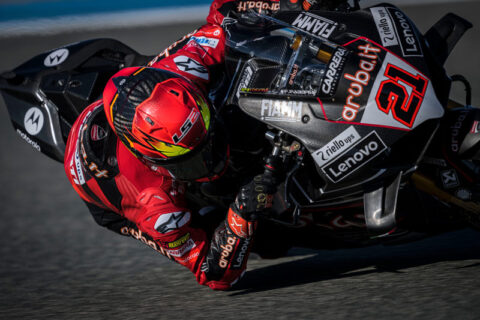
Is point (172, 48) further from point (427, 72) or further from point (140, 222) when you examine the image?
point (427, 72)

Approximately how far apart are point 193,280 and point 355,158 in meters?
1.55

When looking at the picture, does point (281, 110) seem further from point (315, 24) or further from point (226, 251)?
point (226, 251)

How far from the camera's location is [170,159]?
3033mm

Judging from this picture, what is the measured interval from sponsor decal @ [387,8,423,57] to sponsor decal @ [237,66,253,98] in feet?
2.25

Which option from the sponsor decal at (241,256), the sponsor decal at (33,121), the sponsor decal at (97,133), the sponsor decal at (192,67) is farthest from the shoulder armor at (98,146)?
the sponsor decal at (241,256)

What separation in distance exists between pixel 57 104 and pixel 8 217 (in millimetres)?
1699

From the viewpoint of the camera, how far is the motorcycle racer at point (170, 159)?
2.99 metres

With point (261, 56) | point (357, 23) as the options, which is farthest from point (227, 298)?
point (357, 23)

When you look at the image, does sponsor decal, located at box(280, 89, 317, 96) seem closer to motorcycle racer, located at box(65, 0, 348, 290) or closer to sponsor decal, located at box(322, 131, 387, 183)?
sponsor decal, located at box(322, 131, 387, 183)

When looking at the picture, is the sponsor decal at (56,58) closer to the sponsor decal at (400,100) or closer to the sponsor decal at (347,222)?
the sponsor decal at (347,222)

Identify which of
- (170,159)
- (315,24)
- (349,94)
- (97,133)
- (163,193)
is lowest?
(163,193)

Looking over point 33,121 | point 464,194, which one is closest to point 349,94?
point 464,194

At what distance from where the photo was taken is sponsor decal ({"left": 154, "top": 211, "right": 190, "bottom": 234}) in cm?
321

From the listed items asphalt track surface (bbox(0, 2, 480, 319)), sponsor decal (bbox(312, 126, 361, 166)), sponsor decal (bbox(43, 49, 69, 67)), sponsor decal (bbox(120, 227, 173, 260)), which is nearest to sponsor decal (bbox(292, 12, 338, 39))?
sponsor decal (bbox(312, 126, 361, 166))
